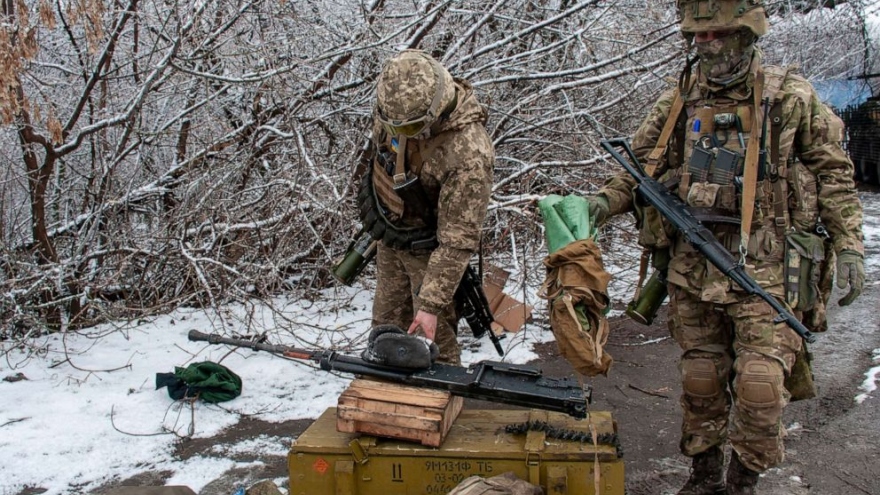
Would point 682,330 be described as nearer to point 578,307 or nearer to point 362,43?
point 578,307

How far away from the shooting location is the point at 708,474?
3.30 meters

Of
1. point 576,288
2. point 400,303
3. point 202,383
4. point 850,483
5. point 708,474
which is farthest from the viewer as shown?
point 202,383

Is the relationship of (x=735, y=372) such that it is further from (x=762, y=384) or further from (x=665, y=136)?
(x=665, y=136)

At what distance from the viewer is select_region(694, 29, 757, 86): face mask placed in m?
3.06

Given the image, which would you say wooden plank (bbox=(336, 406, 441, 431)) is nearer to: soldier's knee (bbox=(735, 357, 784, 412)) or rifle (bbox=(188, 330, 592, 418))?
rifle (bbox=(188, 330, 592, 418))

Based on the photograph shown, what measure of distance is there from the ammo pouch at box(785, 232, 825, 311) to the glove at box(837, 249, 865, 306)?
0.35 ft

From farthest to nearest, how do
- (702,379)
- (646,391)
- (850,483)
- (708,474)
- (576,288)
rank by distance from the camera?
1. (646,391)
2. (850,483)
3. (708,474)
4. (702,379)
5. (576,288)

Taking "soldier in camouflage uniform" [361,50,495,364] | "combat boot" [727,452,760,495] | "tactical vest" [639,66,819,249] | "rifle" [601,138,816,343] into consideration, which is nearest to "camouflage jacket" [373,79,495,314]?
"soldier in camouflage uniform" [361,50,495,364]

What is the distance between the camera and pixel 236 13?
5.51 metres

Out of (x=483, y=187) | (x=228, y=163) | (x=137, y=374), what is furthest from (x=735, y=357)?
(x=228, y=163)

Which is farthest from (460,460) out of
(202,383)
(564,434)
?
(202,383)

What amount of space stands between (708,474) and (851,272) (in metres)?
1.02

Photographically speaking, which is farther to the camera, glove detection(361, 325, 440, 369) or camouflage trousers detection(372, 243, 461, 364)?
camouflage trousers detection(372, 243, 461, 364)

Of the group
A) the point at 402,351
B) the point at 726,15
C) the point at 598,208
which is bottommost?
the point at 402,351
